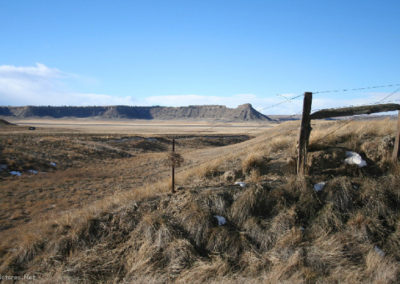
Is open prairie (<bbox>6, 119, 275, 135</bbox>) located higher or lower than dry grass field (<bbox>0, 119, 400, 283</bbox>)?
lower

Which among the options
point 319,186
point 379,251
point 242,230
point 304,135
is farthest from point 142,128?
point 379,251

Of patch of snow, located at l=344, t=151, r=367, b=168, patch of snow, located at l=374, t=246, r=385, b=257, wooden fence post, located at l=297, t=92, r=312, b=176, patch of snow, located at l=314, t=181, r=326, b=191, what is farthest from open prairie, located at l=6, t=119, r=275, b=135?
patch of snow, located at l=374, t=246, r=385, b=257

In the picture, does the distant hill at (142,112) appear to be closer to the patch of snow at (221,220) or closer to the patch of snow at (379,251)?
the patch of snow at (221,220)

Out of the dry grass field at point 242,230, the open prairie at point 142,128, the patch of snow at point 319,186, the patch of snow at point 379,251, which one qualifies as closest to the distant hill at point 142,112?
the open prairie at point 142,128

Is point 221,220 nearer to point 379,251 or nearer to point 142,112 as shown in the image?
point 379,251

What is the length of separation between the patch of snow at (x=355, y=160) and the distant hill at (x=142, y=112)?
148m

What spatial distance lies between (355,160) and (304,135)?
4.61ft

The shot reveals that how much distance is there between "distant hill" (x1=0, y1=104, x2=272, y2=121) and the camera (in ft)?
465

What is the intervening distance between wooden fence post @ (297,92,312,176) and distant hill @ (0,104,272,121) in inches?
5855

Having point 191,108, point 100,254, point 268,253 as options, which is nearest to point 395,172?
point 268,253

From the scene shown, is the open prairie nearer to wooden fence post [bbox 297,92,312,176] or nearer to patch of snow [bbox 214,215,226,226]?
wooden fence post [bbox 297,92,312,176]

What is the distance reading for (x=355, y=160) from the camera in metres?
6.36

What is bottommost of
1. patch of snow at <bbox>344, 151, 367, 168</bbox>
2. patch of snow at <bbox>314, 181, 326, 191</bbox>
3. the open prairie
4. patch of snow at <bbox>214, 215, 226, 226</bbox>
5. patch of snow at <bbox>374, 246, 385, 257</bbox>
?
the open prairie

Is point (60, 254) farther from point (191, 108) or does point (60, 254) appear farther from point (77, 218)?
point (191, 108)
